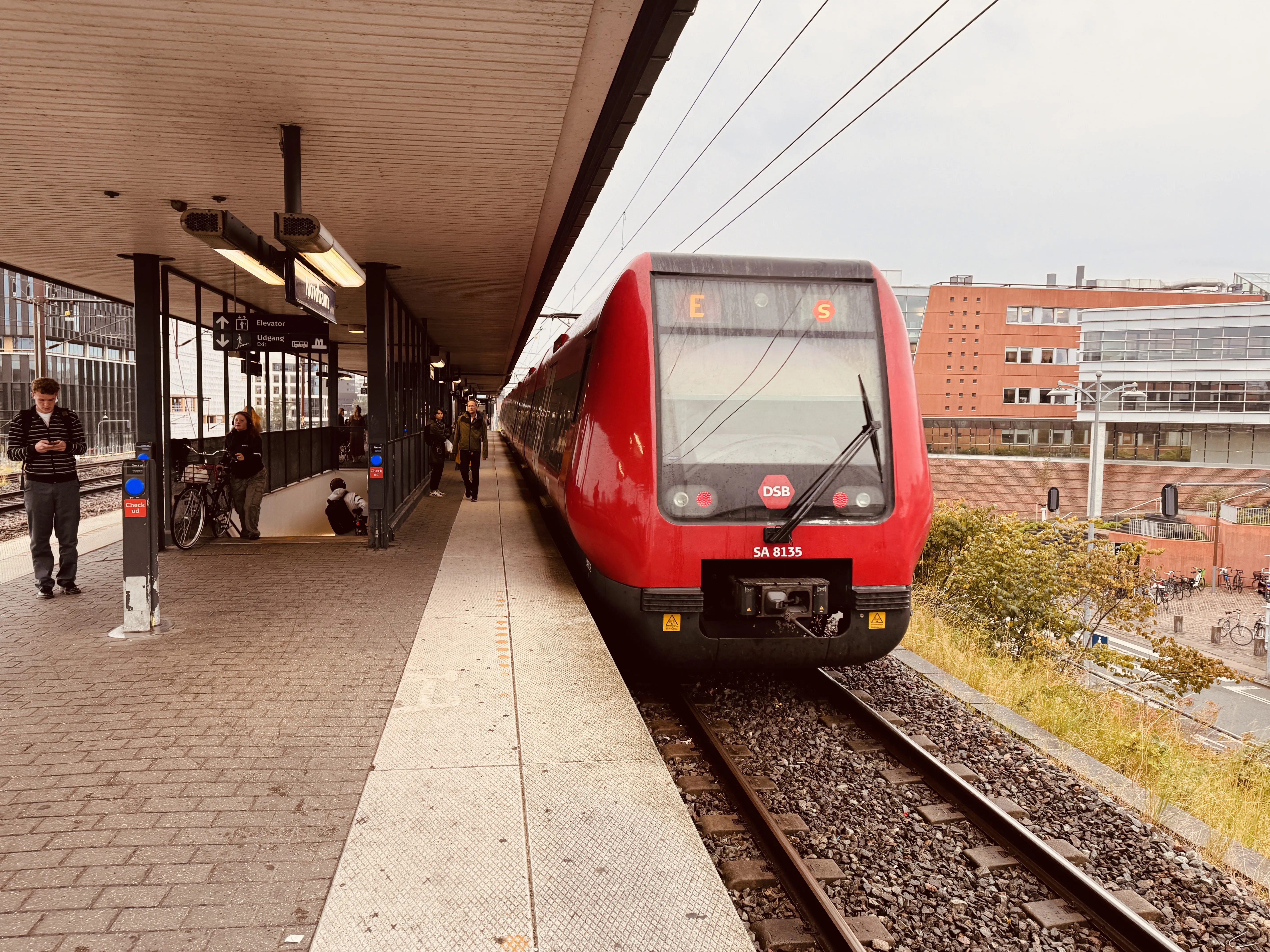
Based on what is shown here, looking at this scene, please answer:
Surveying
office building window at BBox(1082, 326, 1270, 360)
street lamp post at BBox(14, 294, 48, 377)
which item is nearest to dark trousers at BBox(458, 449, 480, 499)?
street lamp post at BBox(14, 294, 48, 377)

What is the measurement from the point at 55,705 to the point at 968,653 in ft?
24.0

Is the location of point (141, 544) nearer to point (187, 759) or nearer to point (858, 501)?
point (187, 759)

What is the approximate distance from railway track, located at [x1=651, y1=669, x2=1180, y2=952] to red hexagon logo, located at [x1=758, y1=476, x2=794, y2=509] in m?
1.41

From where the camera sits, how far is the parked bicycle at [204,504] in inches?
389

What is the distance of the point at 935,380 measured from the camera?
61375mm

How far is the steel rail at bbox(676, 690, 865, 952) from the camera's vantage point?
306cm

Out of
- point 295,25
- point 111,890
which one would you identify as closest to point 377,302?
point 295,25

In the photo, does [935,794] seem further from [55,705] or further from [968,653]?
[55,705]

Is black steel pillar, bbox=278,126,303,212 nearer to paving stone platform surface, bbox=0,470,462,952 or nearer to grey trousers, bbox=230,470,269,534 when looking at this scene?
paving stone platform surface, bbox=0,470,462,952

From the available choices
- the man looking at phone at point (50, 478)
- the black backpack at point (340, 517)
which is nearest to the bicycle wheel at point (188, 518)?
the black backpack at point (340, 517)

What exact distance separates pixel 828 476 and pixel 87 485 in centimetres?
1897

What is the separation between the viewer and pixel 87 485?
18.8 meters

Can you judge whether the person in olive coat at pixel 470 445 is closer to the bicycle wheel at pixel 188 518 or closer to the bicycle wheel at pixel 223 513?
the bicycle wheel at pixel 223 513

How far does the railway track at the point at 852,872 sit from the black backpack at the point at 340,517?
7992 millimetres
